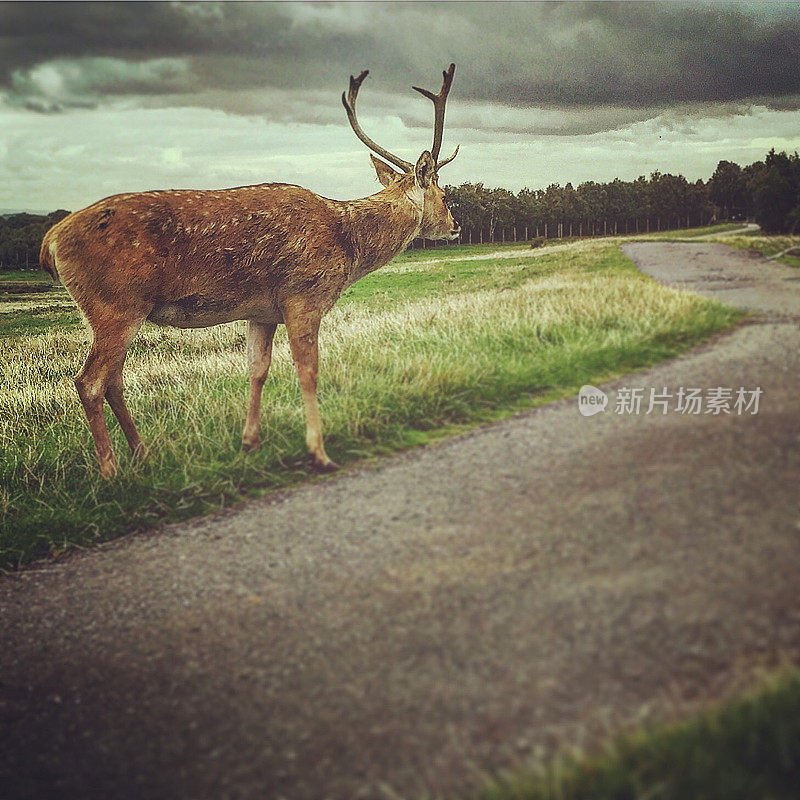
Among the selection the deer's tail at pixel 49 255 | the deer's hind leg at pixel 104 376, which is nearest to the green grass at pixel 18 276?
the deer's tail at pixel 49 255

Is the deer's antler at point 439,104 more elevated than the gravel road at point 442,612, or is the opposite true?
the deer's antler at point 439,104

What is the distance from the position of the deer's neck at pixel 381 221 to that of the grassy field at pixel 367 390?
0.57 metres

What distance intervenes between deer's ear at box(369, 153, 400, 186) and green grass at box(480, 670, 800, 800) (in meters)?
3.14

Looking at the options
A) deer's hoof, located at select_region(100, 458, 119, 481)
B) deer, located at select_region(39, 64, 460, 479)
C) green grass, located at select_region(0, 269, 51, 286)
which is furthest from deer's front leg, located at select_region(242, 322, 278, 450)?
green grass, located at select_region(0, 269, 51, 286)

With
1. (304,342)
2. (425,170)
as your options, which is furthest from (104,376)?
(425,170)

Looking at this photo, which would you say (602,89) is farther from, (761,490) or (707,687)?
(707,687)

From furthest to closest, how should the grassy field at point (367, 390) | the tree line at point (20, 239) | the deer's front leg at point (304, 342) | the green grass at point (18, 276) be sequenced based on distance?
1. the green grass at point (18, 276)
2. the tree line at point (20, 239)
3. the deer's front leg at point (304, 342)
4. the grassy field at point (367, 390)

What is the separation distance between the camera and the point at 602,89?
3.74 metres

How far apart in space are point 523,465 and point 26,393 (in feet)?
12.4

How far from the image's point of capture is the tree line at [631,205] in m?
3.50

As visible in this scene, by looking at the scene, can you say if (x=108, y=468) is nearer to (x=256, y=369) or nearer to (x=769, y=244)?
(x=256, y=369)

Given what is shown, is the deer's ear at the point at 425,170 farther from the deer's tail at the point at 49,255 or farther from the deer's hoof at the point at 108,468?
the deer's hoof at the point at 108,468

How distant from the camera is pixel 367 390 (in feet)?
13.3

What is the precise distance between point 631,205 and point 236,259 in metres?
2.28
